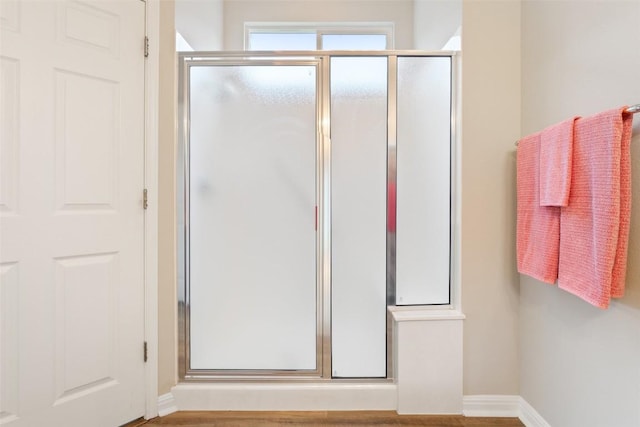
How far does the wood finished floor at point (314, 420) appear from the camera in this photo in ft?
5.05

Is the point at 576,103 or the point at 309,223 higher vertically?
the point at 576,103

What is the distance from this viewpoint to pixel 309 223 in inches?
66.1

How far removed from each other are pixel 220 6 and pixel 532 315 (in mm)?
2747

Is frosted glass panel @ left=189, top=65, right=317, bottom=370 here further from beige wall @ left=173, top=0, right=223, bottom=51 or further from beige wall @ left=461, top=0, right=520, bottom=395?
beige wall @ left=461, top=0, right=520, bottom=395

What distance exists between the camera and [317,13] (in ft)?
7.79

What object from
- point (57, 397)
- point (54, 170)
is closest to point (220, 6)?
point (54, 170)

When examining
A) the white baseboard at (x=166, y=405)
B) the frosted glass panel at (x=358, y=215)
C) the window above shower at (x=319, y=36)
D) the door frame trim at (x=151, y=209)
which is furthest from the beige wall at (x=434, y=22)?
the white baseboard at (x=166, y=405)

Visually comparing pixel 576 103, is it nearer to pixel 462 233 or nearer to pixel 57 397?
pixel 462 233

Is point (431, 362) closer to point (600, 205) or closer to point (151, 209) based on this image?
point (600, 205)

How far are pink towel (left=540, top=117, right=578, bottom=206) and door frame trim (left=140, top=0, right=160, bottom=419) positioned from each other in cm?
173

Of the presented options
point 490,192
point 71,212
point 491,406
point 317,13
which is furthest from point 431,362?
point 317,13

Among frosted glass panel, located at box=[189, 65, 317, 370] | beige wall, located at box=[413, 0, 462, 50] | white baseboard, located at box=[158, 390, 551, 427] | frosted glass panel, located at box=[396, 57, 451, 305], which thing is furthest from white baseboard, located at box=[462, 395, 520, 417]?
beige wall, located at box=[413, 0, 462, 50]

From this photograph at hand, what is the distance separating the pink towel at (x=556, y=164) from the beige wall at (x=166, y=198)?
5.53 ft

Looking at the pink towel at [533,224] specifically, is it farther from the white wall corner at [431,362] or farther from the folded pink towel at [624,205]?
the white wall corner at [431,362]
